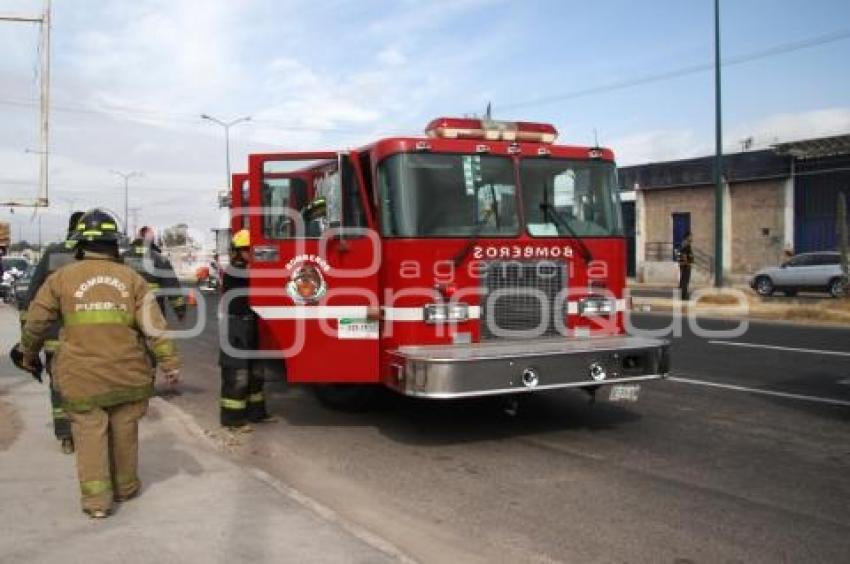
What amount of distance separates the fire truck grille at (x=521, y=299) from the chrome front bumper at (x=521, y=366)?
128 mm

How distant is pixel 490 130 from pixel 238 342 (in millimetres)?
2968

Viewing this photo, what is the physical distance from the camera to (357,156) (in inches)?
293

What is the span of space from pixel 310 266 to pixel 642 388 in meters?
4.44

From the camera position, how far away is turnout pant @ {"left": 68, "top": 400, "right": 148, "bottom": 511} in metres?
5.01

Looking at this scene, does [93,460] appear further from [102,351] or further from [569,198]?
[569,198]

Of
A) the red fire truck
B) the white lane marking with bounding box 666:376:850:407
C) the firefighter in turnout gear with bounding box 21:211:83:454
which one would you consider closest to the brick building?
the white lane marking with bounding box 666:376:850:407

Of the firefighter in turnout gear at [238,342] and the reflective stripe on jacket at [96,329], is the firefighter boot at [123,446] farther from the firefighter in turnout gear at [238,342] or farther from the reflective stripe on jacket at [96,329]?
the firefighter in turnout gear at [238,342]

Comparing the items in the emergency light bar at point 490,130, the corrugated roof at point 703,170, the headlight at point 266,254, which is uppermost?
the corrugated roof at point 703,170

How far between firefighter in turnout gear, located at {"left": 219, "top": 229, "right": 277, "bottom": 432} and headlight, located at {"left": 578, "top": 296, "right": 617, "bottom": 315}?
9.71 feet

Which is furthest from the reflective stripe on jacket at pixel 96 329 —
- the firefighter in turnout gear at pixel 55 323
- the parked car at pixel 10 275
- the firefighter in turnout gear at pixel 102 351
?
the parked car at pixel 10 275

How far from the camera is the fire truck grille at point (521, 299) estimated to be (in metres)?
7.32

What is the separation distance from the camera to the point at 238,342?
7.91 meters

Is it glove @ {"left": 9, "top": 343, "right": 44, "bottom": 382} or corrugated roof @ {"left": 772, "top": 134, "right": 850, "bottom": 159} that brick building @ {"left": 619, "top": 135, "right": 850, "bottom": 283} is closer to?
corrugated roof @ {"left": 772, "top": 134, "right": 850, "bottom": 159}

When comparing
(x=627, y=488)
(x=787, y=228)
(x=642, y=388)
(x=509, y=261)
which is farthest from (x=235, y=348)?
(x=787, y=228)
